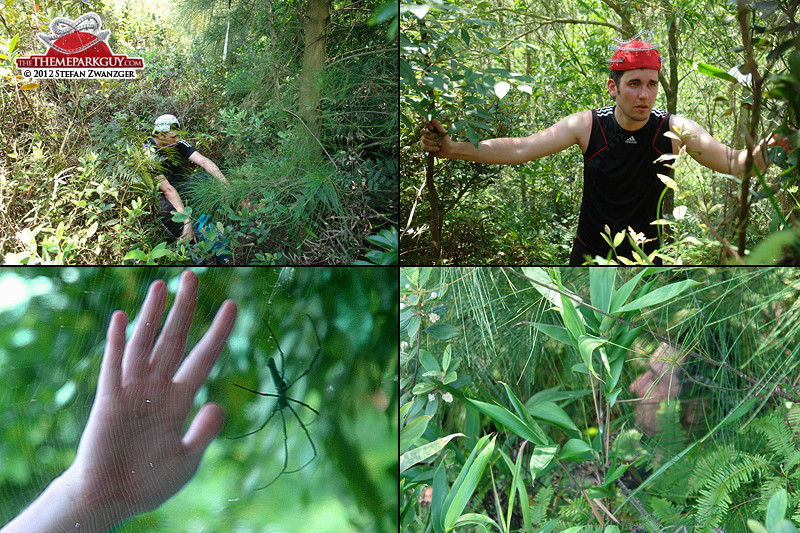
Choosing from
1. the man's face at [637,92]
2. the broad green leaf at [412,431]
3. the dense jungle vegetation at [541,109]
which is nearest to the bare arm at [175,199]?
the dense jungle vegetation at [541,109]

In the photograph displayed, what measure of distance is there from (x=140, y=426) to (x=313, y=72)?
1.92 feet

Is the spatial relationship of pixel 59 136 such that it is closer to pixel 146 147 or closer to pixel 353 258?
pixel 146 147

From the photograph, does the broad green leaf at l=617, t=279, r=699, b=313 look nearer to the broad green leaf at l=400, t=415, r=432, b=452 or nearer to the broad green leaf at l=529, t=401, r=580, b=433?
the broad green leaf at l=529, t=401, r=580, b=433

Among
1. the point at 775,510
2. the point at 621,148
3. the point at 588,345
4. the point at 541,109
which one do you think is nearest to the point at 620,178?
the point at 621,148

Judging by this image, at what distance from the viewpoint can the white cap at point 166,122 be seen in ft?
2.92

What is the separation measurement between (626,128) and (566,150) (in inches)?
3.5

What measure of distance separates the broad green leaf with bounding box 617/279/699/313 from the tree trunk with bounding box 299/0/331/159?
1.64 feet

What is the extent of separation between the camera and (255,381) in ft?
2.89

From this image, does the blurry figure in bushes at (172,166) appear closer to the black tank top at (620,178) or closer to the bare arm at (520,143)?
the bare arm at (520,143)

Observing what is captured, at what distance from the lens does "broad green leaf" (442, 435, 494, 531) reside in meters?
0.80

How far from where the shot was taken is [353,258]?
0.89 metres

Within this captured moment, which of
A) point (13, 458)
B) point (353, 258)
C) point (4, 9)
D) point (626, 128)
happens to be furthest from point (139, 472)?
point (626, 128)

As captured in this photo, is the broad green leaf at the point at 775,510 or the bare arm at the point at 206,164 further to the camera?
the bare arm at the point at 206,164

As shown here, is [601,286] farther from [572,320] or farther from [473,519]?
[473,519]
